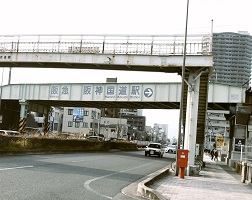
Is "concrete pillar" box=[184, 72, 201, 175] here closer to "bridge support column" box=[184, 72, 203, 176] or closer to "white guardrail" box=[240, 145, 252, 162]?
"bridge support column" box=[184, 72, 203, 176]

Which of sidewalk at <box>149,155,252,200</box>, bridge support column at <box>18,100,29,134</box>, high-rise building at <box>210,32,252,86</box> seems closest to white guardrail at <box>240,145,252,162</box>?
sidewalk at <box>149,155,252,200</box>

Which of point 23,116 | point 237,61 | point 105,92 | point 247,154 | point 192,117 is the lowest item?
point 247,154

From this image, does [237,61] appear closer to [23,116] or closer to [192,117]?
[23,116]

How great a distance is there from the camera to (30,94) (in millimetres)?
42656

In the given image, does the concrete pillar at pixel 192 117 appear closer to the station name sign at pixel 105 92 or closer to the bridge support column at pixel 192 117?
the bridge support column at pixel 192 117

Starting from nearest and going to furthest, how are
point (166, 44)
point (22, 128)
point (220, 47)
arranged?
point (166, 44) < point (22, 128) < point (220, 47)

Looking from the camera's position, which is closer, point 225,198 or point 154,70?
point 225,198

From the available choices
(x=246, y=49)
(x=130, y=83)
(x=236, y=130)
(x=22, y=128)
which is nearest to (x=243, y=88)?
(x=236, y=130)

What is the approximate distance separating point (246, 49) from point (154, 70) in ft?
184

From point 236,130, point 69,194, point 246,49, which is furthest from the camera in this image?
point 246,49

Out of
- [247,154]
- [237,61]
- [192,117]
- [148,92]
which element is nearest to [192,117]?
[192,117]

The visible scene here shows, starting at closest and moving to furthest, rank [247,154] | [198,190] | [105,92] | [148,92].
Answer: [198,190], [247,154], [148,92], [105,92]

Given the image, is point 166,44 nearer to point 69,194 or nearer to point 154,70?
point 154,70

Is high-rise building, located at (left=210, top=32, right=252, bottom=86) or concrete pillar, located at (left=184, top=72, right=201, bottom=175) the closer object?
→ concrete pillar, located at (left=184, top=72, right=201, bottom=175)
